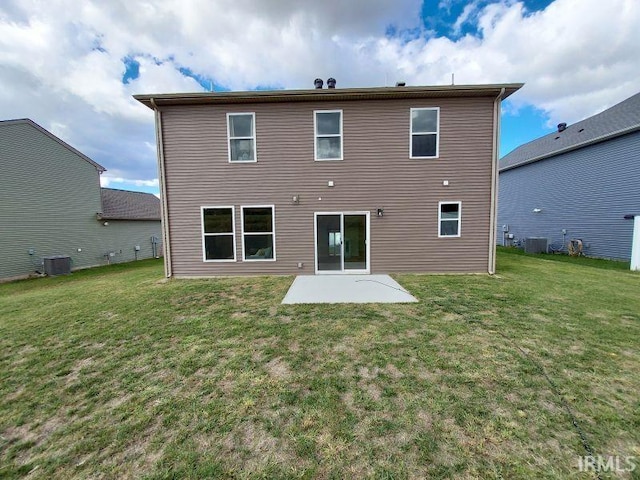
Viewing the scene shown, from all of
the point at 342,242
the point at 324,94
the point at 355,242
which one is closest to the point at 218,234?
the point at 342,242

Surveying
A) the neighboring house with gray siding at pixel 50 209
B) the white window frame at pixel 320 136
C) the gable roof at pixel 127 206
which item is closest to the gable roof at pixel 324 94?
the white window frame at pixel 320 136

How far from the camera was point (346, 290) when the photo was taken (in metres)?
6.36

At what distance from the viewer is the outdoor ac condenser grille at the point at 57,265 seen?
1108 centimetres

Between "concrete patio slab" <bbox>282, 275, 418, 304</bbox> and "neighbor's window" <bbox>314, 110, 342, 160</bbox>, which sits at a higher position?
"neighbor's window" <bbox>314, 110, 342, 160</bbox>

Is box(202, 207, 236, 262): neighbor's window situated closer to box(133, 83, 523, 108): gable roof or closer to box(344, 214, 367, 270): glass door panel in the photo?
box(133, 83, 523, 108): gable roof

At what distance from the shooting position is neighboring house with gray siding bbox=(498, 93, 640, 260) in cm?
1061

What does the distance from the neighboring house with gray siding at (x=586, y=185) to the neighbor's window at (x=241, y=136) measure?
49.2 ft

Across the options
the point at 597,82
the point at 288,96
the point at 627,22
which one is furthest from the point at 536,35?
the point at 597,82

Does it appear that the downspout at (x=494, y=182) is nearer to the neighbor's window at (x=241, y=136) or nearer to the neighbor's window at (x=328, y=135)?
the neighbor's window at (x=328, y=135)

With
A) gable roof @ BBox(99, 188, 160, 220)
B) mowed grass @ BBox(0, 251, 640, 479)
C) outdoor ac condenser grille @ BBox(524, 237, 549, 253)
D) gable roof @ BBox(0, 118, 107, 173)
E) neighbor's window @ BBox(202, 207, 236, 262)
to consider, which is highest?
gable roof @ BBox(0, 118, 107, 173)

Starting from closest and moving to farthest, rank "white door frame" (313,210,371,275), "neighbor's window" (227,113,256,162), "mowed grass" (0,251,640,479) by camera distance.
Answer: "mowed grass" (0,251,640,479)
"neighbor's window" (227,113,256,162)
"white door frame" (313,210,371,275)

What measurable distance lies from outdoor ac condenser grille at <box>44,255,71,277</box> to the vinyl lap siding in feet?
80.0

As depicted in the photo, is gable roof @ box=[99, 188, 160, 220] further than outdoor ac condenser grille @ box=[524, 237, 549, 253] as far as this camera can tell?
Yes

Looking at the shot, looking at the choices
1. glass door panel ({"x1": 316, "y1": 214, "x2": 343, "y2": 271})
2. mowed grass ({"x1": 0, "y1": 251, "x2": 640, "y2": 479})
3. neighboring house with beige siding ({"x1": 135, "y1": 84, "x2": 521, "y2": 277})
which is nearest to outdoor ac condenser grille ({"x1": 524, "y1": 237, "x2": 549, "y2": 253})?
neighboring house with beige siding ({"x1": 135, "y1": 84, "x2": 521, "y2": 277})
